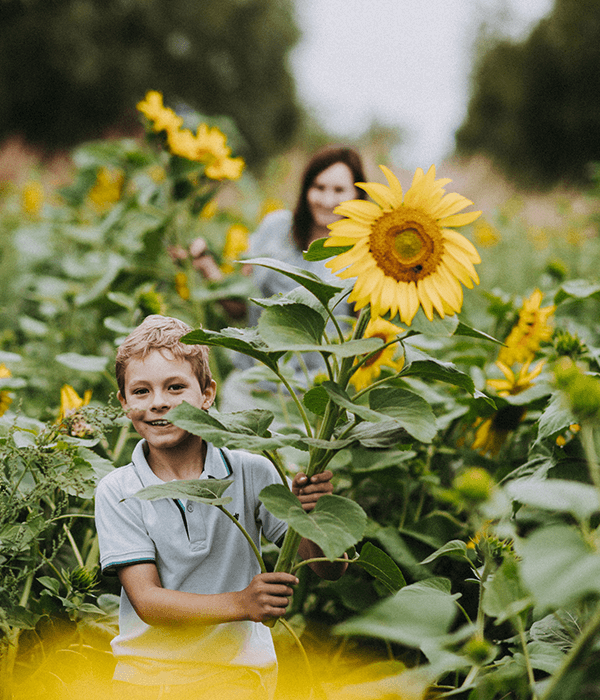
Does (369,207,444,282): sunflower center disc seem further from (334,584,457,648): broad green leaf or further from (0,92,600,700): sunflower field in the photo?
(334,584,457,648): broad green leaf

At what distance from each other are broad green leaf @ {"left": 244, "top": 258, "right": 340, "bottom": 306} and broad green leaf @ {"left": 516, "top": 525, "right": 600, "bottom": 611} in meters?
0.32

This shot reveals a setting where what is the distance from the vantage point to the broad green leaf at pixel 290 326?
2.02 feet

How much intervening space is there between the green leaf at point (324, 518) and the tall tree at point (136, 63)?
9.73m

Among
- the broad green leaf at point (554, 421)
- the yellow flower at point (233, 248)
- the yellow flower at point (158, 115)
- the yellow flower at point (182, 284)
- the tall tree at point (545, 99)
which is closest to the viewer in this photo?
the broad green leaf at point (554, 421)

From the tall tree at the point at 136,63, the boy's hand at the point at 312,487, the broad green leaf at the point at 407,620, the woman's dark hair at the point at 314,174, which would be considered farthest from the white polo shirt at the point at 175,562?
the tall tree at the point at 136,63

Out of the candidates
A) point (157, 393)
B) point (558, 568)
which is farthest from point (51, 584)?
point (558, 568)

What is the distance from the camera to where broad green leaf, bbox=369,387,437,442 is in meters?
0.62

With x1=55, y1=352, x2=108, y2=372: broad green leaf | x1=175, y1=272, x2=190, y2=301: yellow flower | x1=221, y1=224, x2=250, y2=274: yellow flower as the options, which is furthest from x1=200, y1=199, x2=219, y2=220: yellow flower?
x1=55, y1=352, x2=108, y2=372: broad green leaf

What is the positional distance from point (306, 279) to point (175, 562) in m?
0.38

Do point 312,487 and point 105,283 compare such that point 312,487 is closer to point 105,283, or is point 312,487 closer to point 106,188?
point 105,283

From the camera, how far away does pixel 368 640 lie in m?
1.14

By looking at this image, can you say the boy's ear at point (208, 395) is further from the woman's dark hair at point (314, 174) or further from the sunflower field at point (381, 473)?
the woman's dark hair at point (314, 174)

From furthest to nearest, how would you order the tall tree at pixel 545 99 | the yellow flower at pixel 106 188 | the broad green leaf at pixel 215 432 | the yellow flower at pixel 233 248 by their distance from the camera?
the tall tree at pixel 545 99, the yellow flower at pixel 106 188, the yellow flower at pixel 233 248, the broad green leaf at pixel 215 432

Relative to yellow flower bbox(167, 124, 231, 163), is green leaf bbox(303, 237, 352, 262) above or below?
below
